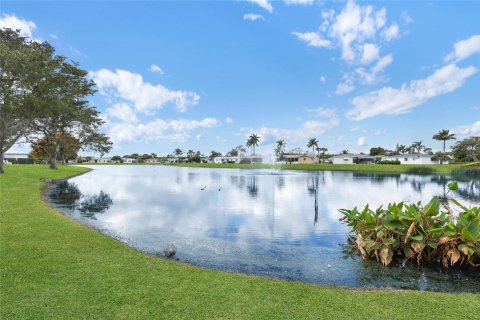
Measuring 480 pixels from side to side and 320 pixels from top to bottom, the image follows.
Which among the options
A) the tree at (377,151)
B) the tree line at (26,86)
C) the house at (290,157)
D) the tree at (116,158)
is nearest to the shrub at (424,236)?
the tree line at (26,86)

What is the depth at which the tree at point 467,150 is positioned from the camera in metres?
81.9

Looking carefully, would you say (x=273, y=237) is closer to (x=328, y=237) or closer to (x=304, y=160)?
(x=328, y=237)

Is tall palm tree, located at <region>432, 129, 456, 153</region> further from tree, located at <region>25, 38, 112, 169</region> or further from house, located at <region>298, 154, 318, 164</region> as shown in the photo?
tree, located at <region>25, 38, 112, 169</region>

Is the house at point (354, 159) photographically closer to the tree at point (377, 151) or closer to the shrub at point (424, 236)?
the tree at point (377, 151)

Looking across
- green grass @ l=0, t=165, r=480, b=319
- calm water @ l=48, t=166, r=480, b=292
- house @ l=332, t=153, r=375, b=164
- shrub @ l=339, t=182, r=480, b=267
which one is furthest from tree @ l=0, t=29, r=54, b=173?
house @ l=332, t=153, r=375, b=164

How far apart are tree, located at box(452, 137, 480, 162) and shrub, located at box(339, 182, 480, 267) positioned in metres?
91.7

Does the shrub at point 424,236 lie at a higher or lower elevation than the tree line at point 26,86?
lower

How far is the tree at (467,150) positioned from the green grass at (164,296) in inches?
3793

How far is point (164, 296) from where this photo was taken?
5168 mm

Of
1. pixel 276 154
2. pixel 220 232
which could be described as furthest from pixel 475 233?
pixel 276 154

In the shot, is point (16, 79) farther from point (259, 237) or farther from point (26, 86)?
point (259, 237)

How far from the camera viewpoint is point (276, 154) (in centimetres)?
13388

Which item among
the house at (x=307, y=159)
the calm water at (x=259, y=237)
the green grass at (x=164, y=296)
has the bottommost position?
the calm water at (x=259, y=237)

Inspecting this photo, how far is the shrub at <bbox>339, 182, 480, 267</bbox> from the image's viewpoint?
7879mm
